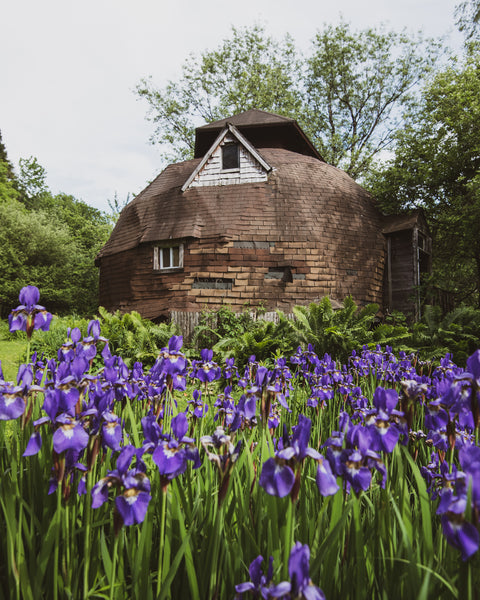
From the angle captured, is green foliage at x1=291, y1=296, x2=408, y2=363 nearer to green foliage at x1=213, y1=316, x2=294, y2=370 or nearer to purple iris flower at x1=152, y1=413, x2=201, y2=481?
green foliage at x1=213, y1=316, x2=294, y2=370

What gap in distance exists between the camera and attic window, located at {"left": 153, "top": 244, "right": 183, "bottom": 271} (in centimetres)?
1454

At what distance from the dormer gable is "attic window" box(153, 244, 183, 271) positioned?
254 cm

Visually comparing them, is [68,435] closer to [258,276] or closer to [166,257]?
[258,276]

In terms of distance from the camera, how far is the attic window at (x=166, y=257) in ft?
47.7

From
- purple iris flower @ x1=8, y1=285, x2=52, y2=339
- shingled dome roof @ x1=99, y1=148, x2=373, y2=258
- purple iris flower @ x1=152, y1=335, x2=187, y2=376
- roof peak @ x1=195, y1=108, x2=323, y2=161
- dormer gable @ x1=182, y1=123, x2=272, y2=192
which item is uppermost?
roof peak @ x1=195, y1=108, x2=323, y2=161

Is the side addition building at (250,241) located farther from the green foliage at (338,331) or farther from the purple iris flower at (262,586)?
the purple iris flower at (262,586)

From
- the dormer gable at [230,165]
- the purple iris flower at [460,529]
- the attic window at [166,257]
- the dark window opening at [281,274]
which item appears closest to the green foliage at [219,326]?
the dark window opening at [281,274]

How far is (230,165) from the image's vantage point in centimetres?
1556

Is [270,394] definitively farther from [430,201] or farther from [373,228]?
[430,201]

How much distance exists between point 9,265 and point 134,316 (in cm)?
2268

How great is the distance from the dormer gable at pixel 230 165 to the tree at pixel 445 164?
6214mm

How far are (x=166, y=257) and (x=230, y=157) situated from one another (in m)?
4.87

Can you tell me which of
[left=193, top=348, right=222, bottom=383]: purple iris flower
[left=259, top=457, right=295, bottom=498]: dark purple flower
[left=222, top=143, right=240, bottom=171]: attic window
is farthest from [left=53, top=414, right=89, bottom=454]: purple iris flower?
[left=222, top=143, right=240, bottom=171]: attic window

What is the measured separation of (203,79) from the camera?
92.7 ft
